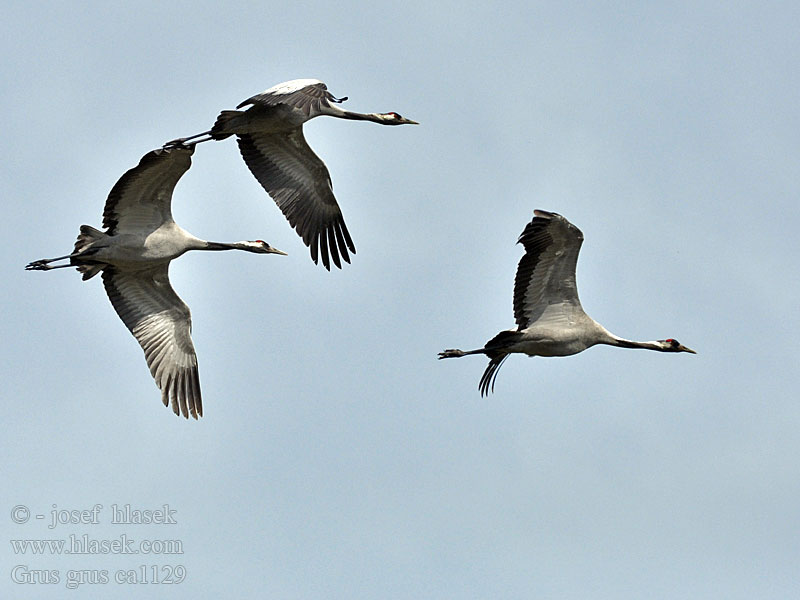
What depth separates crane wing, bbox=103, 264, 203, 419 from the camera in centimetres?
2139

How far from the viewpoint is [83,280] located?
21.1 m

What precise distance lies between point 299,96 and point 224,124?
1.69 meters

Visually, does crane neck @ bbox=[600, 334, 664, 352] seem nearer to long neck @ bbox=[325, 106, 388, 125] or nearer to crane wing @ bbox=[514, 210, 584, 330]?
crane wing @ bbox=[514, 210, 584, 330]

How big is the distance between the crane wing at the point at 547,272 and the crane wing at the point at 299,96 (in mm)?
3300

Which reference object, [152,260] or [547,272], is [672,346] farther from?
[152,260]

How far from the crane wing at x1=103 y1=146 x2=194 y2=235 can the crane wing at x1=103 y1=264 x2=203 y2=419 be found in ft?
3.16

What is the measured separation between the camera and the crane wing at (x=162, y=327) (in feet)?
70.2

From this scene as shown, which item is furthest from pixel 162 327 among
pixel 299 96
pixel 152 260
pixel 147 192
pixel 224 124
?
pixel 299 96

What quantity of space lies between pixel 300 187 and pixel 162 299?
9.33ft

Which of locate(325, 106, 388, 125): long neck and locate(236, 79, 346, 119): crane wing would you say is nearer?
locate(236, 79, 346, 119): crane wing

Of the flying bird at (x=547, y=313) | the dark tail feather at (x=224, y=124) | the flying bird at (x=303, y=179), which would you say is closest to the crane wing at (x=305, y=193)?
the flying bird at (x=303, y=179)

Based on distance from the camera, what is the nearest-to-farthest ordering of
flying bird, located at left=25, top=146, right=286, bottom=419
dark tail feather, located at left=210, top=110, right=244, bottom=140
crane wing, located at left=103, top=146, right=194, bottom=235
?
1. crane wing, located at left=103, top=146, right=194, bottom=235
2. flying bird, located at left=25, top=146, right=286, bottom=419
3. dark tail feather, located at left=210, top=110, right=244, bottom=140

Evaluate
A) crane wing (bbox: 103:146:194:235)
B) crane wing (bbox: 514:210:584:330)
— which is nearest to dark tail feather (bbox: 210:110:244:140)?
crane wing (bbox: 103:146:194:235)

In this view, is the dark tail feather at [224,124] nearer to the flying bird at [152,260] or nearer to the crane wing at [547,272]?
the flying bird at [152,260]
